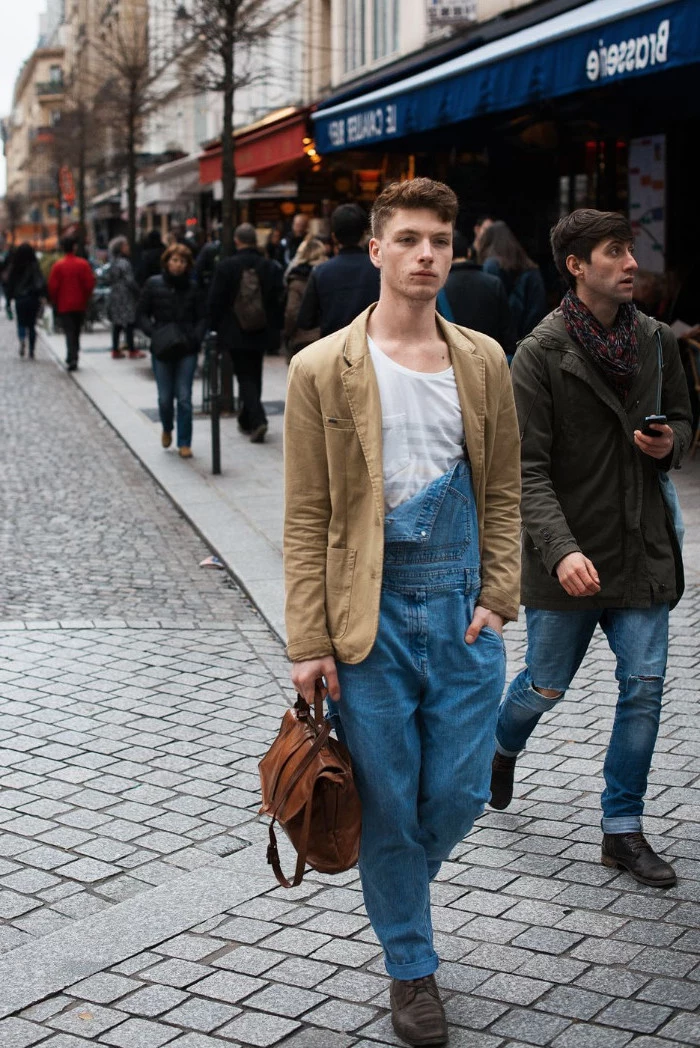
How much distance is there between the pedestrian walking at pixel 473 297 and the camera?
851 centimetres

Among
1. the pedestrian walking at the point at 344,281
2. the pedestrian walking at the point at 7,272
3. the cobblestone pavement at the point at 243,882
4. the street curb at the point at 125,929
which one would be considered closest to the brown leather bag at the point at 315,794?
the cobblestone pavement at the point at 243,882

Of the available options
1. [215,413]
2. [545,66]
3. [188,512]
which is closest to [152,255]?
[215,413]

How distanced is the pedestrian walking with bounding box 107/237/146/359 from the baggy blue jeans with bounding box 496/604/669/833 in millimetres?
18571

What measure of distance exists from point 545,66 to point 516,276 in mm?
1828

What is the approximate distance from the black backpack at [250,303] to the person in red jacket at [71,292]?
9.00m

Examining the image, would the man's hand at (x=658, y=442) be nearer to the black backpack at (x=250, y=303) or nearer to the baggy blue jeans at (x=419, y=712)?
the baggy blue jeans at (x=419, y=712)

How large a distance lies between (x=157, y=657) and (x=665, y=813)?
9.32ft

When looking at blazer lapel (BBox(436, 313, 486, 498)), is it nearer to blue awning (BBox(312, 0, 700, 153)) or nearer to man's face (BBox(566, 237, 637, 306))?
man's face (BBox(566, 237, 637, 306))

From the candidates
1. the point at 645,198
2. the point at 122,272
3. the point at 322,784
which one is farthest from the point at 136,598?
the point at 122,272

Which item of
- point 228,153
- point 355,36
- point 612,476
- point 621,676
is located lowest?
point 621,676

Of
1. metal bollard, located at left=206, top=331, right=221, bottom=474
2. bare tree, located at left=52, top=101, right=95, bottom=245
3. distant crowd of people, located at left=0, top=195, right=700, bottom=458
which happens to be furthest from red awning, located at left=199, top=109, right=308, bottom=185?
bare tree, located at left=52, top=101, right=95, bottom=245

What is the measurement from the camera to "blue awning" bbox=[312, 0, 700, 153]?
898 cm

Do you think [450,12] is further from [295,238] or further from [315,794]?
[315,794]

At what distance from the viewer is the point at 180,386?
12.4m
